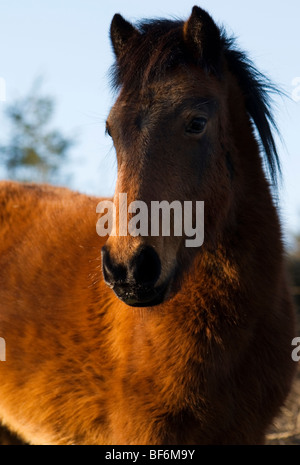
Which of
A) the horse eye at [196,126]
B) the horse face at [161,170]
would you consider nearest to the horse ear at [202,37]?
the horse face at [161,170]

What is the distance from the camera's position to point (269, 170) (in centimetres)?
347

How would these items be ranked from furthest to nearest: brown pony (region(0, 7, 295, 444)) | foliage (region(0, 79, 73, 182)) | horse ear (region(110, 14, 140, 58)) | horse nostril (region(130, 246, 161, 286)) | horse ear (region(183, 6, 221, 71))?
1. foliage (region(0, 79, 73, 182))
2. horse ear (region(110, 14, 140, 58))
3. horse ear (region(183, 6, 221, 71))
4. brown pony (region(0, 7, 295, 444))
5. horse nostril (region(130, 246, 161, 286))

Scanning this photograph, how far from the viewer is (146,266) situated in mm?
2531

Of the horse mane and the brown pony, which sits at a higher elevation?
the horse mane

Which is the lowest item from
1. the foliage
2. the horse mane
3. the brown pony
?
the brown pony

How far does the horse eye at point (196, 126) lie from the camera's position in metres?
2.87

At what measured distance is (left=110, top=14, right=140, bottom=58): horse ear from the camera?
Answer: 3.41m

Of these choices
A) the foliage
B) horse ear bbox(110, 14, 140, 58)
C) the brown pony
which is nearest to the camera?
the brown pony

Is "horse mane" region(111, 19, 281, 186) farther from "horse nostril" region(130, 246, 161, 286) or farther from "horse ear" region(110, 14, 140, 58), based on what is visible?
"horse nostril" region(130, 246, 161, 286)

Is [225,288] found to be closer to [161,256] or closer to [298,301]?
[161,256]

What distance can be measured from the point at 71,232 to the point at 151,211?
1603 mm

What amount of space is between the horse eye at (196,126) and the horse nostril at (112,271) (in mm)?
803

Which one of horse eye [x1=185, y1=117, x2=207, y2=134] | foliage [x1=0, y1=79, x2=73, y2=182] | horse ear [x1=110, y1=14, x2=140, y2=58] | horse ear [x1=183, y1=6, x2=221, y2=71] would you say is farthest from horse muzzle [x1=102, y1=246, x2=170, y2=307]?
foliage [x1=0, y1=79, x2=73, y2=182]

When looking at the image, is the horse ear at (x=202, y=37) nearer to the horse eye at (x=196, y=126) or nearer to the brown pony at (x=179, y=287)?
the brown pony at (x=179, y=287)
